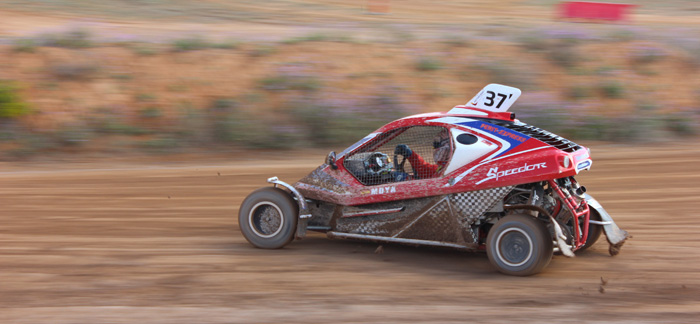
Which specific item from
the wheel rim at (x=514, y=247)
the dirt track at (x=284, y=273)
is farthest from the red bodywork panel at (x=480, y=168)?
the dirt track at (x=284, y=273)

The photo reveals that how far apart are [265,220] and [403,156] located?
160cm

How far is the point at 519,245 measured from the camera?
6801mm

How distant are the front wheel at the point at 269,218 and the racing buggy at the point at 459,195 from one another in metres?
0.01

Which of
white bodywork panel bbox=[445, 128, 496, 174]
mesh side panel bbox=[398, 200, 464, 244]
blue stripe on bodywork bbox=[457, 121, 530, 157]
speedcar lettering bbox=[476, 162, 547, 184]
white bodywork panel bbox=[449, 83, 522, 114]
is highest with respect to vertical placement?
white bodywork panel bbox=[449, 83, 522, 114]

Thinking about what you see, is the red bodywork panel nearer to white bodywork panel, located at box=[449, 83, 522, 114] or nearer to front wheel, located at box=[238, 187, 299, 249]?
white bodywork panel, located at box=[449, 83, 522, 114]

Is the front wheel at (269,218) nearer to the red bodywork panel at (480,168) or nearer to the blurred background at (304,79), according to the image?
the red bodywork panel at (480,168)

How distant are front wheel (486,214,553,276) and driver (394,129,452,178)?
0.81m

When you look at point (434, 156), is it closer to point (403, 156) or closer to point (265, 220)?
point (403, 156)

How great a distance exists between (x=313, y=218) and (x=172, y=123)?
28.8 feet

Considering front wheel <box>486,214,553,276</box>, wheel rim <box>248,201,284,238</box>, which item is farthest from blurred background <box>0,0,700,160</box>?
front wheel <box>486,214,553,276</box>

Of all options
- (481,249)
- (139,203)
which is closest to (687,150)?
(481,249)

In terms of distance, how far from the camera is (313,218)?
792 cm

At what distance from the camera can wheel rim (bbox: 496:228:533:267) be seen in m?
6.73

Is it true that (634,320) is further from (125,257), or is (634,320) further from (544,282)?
(125,257)
